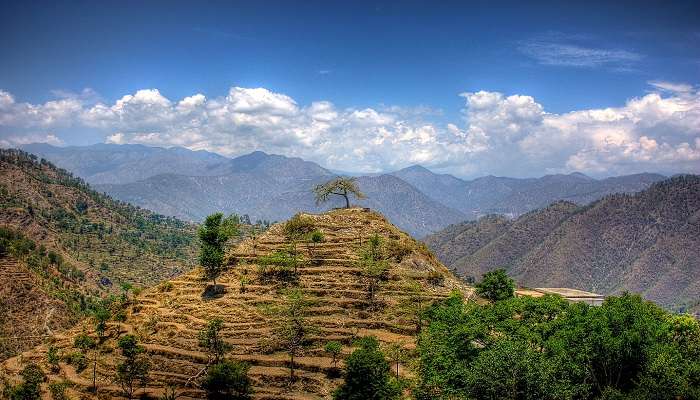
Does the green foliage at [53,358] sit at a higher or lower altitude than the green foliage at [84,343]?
lower

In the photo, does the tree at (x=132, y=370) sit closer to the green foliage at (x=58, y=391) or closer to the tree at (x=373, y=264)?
the green foliage at (x=58, y=391)

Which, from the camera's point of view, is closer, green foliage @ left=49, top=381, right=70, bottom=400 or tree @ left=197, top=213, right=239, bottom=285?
green foliage @ left=49, top=381, right=70, bottom=400

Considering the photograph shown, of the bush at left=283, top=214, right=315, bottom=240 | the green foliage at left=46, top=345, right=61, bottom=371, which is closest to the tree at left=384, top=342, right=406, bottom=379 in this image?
the bush at left=283, top=214, right=315, bottom=240

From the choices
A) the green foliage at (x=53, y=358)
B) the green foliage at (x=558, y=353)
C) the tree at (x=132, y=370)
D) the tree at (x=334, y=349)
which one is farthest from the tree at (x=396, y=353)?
the green foliage at (x=53, y=358)

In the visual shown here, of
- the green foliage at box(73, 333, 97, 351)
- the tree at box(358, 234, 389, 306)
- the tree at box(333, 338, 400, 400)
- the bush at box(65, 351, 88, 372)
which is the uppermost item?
the tree at box(358, 234, 389, 306)

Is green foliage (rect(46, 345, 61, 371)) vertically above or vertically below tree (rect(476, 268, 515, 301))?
below

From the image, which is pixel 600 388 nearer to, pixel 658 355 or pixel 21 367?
pixel 658 355

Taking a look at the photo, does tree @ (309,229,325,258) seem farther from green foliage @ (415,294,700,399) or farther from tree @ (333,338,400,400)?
tree @ (333,338,400,400)
